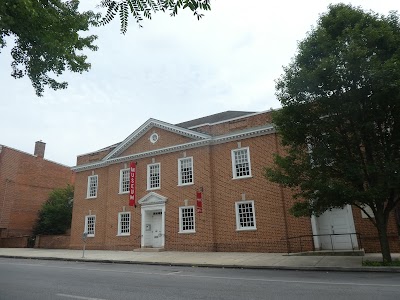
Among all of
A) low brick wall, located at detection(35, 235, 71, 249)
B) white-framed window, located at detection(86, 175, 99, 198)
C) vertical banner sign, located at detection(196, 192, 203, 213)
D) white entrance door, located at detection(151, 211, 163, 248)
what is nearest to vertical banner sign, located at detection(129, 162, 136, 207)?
white entrance door, located at detection(151, 211, 163, 248)

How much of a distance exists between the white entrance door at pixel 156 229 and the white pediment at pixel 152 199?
93 centimetres

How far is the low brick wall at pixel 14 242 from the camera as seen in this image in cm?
2903

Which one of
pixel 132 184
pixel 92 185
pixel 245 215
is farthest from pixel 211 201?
pixel 92 185

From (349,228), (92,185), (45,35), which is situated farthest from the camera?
(92,185)

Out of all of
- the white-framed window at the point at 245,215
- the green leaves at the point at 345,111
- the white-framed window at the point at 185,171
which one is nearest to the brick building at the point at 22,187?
the white-framed window at the point at 185,171

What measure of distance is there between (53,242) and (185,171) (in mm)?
14082

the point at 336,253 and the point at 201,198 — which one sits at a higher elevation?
the point at 201,198

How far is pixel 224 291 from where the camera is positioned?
7727 mm

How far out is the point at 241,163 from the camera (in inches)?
809

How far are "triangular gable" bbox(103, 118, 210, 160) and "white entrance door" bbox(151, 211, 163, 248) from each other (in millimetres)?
5927

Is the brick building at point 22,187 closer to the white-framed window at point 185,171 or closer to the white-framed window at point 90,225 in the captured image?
the white-framed window at point 90,225

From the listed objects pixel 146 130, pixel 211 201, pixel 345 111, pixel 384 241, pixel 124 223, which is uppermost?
pixel 146 130

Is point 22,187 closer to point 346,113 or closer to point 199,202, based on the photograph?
point 199,202

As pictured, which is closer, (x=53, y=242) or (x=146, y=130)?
(x=146, y=130)
